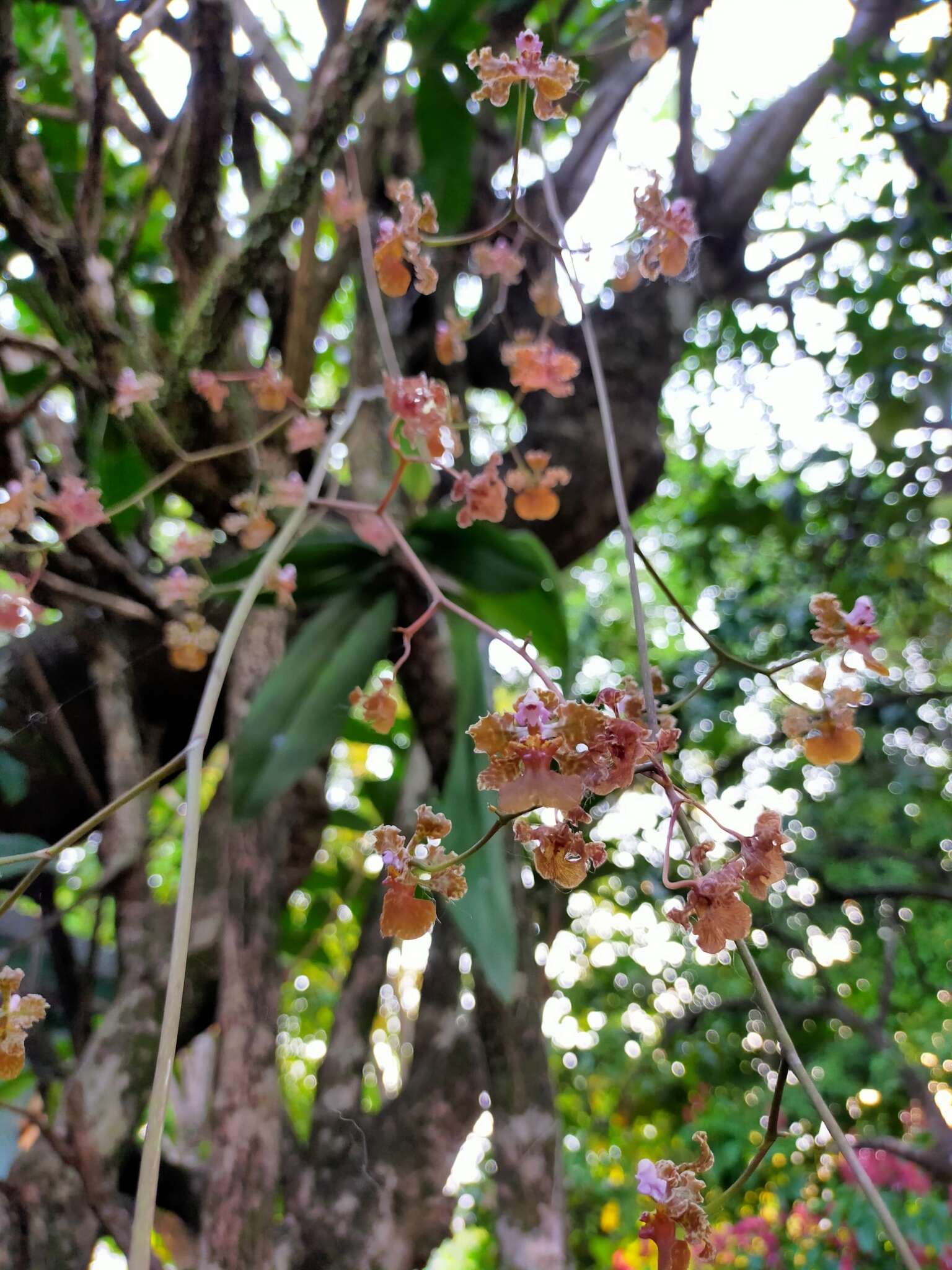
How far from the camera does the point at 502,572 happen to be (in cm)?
70

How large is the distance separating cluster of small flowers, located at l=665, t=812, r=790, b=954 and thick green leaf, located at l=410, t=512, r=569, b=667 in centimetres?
44

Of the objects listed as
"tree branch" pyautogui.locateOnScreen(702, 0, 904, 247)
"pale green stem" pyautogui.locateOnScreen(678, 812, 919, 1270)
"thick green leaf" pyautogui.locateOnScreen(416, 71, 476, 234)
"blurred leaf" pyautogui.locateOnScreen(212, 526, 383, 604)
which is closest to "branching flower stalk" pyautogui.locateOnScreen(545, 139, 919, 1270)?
"pale green stem" pyautogui.locateOnScreen(678, 812, 919, 1270)

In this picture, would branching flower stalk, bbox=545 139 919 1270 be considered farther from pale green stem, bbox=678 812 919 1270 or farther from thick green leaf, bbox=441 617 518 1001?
thick green leaf, bbox=441 617 518 1001

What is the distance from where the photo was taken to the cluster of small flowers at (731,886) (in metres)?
0.24

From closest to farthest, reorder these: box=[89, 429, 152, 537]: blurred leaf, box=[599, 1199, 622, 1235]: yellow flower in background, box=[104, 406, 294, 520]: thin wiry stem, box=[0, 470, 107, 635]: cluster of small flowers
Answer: box=[0, 470, 107, 635]: cluster of small flowers, box=[104, 406, 294, 520]: thin wiry stem, box=[89, 429, 152, 537]: blurred leaf, box=[599, 1199, 622, 1235]: yellow flower in background

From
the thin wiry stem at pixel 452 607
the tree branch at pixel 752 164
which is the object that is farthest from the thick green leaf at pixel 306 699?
the tree branch at pixel 752 164

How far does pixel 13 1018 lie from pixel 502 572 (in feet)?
1.64

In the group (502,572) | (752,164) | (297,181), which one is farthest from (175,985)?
(752,164)

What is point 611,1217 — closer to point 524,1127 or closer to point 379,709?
point 524,1127

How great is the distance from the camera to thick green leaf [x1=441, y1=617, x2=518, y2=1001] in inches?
20.4

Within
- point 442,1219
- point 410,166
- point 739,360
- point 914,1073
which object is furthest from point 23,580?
point 739,360

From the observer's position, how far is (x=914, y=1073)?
97cm

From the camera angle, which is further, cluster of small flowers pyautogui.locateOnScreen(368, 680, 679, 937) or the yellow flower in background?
the yellow flower in background

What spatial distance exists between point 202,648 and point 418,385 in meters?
0.22
